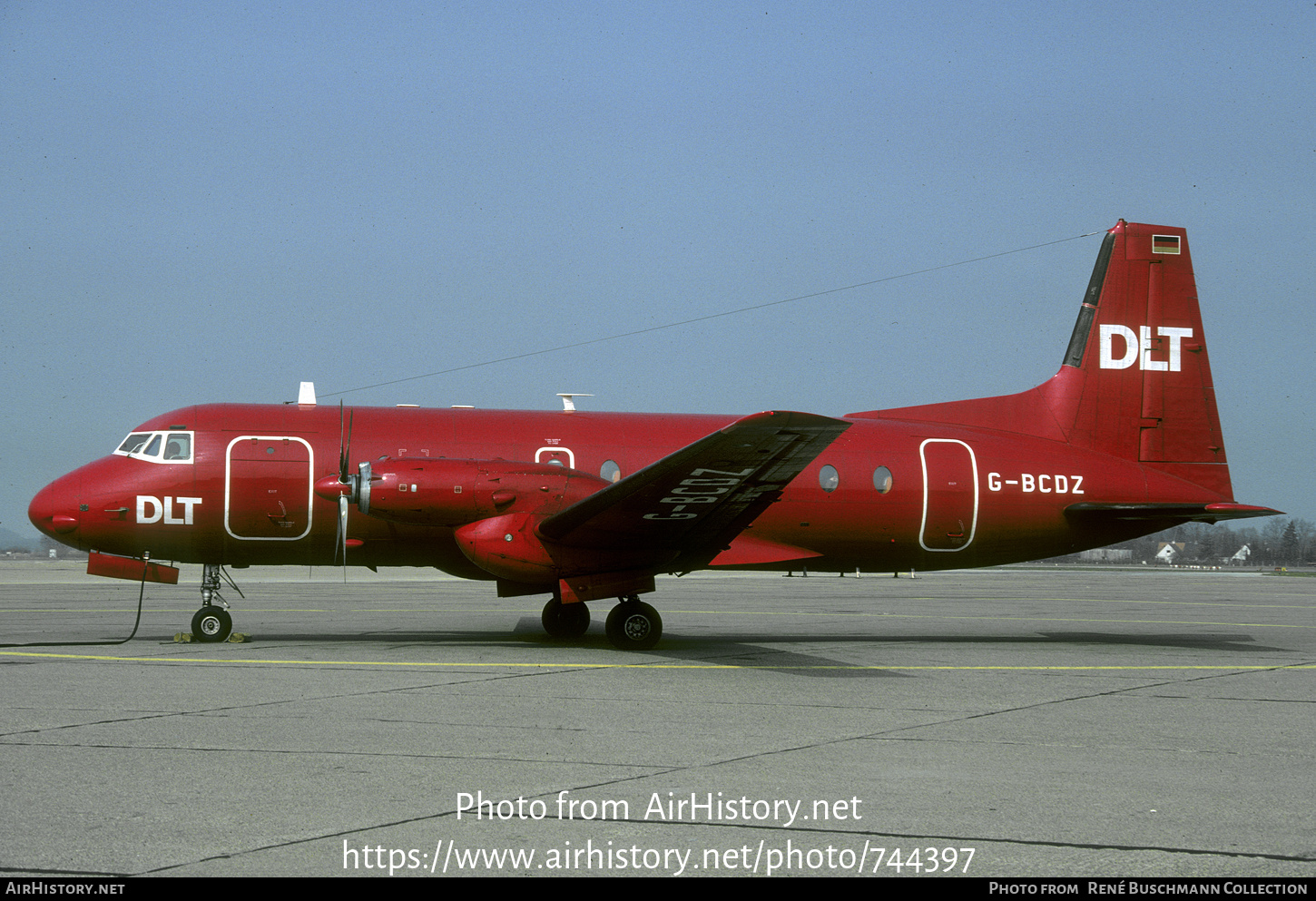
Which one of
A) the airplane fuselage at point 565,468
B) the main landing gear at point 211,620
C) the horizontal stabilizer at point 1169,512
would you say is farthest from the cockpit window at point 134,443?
the horizontal stabilizer at point 1169,512

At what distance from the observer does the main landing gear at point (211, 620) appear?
15484 millimetres

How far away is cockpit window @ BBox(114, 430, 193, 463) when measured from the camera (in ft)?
51.8

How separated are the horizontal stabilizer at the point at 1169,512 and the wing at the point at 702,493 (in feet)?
19.7

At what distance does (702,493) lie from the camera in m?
13.8

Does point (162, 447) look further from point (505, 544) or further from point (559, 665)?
point (559, 665)

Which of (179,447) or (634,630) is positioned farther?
(179,447)

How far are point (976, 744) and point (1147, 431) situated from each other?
1213 cm

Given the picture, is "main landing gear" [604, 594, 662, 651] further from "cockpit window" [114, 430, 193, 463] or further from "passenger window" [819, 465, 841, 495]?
"cockpit window" [114, 430, 193, 463]

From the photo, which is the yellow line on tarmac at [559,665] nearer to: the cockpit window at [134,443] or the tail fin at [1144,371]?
the cockpit window at [134,443]

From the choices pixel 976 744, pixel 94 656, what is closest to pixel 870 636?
pixel 976 744

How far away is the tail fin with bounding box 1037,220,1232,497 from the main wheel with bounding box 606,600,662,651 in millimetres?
8217

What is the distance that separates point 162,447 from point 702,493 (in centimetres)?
804

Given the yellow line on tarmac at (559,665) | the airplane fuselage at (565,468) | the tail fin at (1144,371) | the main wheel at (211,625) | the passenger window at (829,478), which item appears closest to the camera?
the yellow line on tarmac at (559,665)

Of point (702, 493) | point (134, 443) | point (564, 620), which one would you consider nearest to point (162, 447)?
point (134, 443)
